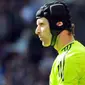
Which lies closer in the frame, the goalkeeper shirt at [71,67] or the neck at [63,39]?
the goalkeeper shirt at [71,67]

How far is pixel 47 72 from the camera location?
8633 mm

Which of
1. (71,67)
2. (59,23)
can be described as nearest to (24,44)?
(59,23)

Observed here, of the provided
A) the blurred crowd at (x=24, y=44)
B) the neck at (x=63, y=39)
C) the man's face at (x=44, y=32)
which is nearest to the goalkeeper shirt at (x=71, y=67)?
the neck at (x=63, y=39)

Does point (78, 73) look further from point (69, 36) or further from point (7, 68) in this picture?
point (7, 68)

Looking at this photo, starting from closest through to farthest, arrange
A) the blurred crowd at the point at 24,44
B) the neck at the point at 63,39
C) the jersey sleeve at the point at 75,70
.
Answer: the jersey sleeve at the point at 75,70, the neck at the point at 63,39, the blurred crowd at the point at 24,44

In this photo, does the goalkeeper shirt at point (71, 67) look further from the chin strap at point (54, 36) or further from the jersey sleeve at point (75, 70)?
the chin strap at point (54, 36)

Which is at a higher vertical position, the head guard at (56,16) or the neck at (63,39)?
the head guard at (56,16)

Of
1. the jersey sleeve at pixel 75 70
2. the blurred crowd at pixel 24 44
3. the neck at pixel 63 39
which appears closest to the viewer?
the jersey sleeve at pixel 75 70

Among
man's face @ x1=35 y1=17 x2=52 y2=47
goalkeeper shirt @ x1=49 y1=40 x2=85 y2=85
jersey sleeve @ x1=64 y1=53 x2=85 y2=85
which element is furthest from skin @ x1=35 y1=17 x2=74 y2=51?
jersey sleeve @ x1=64 y1=53 x2=85 y2=85

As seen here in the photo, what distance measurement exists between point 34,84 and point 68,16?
490 centimetres

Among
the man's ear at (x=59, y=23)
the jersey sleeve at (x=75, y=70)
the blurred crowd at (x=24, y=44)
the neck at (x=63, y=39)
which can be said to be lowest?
the blurred crowd at (x=24, y=44)

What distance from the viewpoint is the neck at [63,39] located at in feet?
12.0

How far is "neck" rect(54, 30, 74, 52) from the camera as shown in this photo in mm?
3646

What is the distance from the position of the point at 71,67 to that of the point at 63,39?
33cm
